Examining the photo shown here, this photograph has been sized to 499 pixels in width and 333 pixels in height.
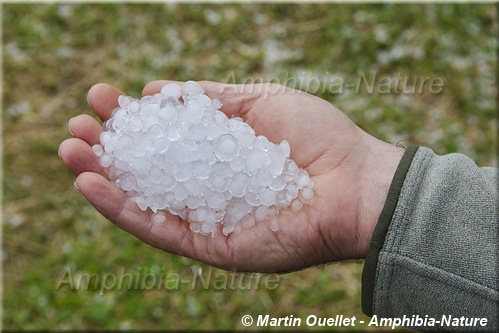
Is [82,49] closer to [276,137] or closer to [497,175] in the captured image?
[276,137]

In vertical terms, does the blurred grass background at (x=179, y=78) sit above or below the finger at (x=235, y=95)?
below

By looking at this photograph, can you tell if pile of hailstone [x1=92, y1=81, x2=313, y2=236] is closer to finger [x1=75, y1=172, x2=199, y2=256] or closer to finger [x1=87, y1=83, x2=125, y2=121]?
finger [x1=75, y1=172, x2=199, y2=256]

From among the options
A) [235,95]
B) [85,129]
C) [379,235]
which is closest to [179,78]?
[235,95]

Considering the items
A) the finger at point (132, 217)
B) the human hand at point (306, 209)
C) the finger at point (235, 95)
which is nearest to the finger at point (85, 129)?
the human hand at point (306, 209)

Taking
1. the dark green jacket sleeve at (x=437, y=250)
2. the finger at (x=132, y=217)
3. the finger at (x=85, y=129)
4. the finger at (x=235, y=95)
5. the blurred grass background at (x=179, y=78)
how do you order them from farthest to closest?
the blurred grass background at (x=179, y=78)
the finger at (x=235, y=95)
the finger at (x=85, y=129)
the finger at (x=132, y=217)
the dark green jacket sleeve at (x=437, y=250)

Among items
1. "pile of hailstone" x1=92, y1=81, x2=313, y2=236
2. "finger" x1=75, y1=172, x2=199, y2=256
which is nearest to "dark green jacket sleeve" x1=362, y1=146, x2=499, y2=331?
"pile of hailstone" x1=92, y1=81, x2=313, y2=236

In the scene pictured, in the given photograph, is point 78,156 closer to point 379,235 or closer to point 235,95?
point 235,95

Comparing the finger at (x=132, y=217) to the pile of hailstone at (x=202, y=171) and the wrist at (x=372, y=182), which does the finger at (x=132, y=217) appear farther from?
the wrist at (x=372, y=182)
